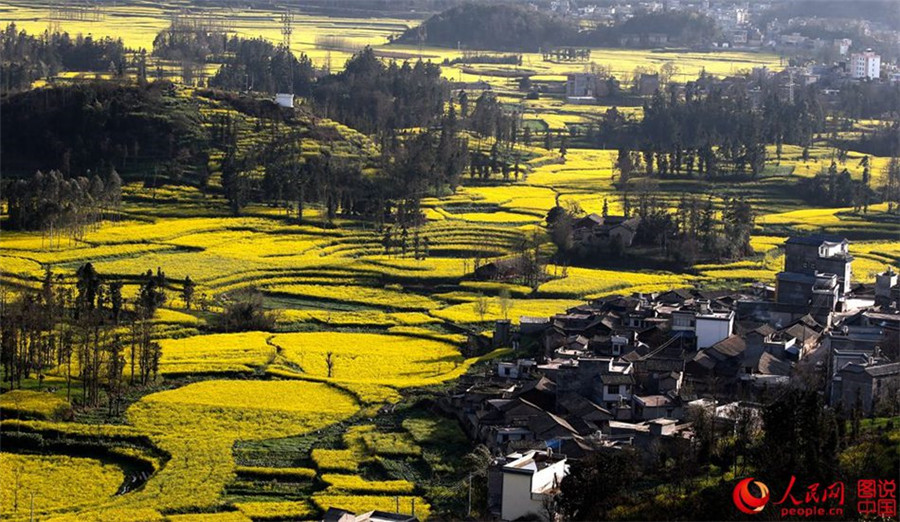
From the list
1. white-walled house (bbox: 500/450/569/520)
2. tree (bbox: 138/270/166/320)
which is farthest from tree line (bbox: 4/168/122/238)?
white-walled house (bbox: 500/450/569/520)

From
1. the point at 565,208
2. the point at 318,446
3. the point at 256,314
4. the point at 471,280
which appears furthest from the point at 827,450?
the point at 565,208

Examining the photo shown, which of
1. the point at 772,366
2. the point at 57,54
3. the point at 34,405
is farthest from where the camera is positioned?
the point at 57,54

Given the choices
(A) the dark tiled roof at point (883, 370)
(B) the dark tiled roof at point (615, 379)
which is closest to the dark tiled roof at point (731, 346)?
(B) the dark tiled roof at point (615, 379)

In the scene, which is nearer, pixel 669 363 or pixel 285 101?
pixel 669 363

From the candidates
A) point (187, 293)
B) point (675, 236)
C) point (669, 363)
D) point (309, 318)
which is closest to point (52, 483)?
point (669, 363)

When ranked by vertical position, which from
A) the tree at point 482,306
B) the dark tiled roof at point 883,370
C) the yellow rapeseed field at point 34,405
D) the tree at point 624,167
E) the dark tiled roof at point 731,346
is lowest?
the yellow rapeseed field at point 34,405

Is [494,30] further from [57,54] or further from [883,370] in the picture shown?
[883,370]

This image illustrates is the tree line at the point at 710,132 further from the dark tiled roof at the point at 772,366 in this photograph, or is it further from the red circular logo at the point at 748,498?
the red circular logo at the point at 748,498
